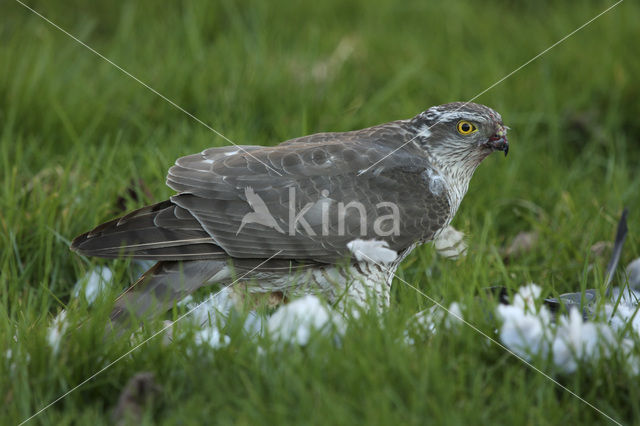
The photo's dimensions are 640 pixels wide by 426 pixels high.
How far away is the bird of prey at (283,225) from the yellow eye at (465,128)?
0.88 feet

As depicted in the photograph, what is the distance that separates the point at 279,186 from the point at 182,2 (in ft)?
12.7

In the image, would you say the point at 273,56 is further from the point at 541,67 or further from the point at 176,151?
the point at 541,67

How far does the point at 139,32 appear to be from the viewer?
6.18 meters

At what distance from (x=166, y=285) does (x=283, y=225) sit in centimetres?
55

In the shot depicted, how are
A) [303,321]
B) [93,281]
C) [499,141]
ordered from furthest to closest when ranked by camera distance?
[93,281], [499,141], [303,321]

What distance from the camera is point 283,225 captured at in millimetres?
3188

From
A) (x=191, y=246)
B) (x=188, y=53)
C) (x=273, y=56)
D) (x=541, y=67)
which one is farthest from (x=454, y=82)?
(x=191, y=246)

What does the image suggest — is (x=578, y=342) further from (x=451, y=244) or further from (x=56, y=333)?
(x=56, y=333)

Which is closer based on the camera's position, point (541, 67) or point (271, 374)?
point (271, 374)

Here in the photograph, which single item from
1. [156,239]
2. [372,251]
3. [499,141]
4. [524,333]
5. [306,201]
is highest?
[499,141]

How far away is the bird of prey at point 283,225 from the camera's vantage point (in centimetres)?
314

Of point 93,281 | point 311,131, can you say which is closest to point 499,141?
point 311,131

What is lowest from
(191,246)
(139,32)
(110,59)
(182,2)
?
(191,246)

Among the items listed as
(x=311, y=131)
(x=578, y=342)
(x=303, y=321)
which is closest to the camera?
(x=578, y=342)
